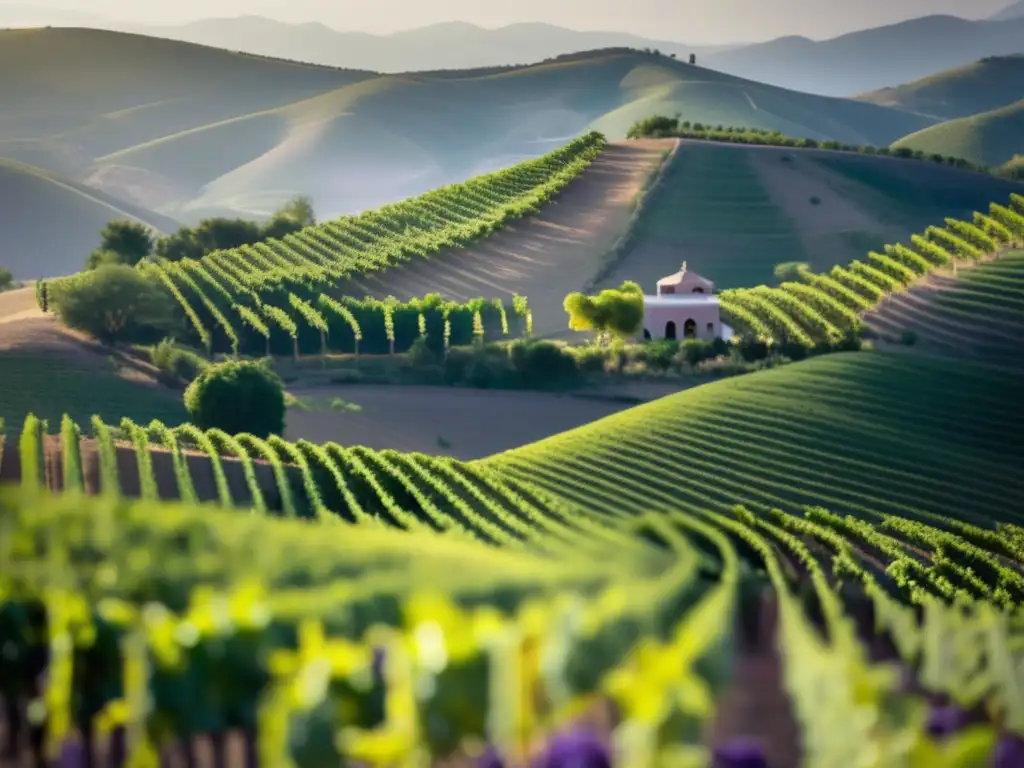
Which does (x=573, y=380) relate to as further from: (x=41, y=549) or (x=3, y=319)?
(x=41, y=549)

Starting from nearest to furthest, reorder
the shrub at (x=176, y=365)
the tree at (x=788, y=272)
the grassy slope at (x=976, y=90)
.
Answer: the shrub at (x=176, y=365), the tree at (x=788, y=272), the grassy slope at (x=976, y=90)

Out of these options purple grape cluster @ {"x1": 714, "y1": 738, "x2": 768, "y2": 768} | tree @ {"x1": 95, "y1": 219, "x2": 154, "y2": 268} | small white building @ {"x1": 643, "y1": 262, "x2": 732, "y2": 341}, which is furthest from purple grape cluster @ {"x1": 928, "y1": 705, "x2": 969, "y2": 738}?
tree @ {"x1": 95, "y1": 219, "x2": 154, "y2": 268}

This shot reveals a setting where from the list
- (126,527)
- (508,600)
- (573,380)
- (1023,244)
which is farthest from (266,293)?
(508,600)

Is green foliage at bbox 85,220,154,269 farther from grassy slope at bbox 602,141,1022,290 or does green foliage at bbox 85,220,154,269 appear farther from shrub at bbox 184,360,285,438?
shrub at bbox 184,360,285,438

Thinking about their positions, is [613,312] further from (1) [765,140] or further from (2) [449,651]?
(1) [765,140]

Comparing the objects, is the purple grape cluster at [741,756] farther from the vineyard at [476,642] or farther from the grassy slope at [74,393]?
the grassy slope at [74,393]

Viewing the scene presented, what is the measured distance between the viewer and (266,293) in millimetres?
42750

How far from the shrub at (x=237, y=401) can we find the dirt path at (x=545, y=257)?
18201 mm

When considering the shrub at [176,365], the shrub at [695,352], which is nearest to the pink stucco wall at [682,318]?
the shrub at [695,352]

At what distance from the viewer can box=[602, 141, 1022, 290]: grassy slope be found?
51.6 metres

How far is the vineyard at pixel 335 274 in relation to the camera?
132 ft

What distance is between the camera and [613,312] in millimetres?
37219

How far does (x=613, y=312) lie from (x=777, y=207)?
22.2m

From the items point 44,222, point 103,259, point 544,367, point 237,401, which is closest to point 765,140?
point 544,367
